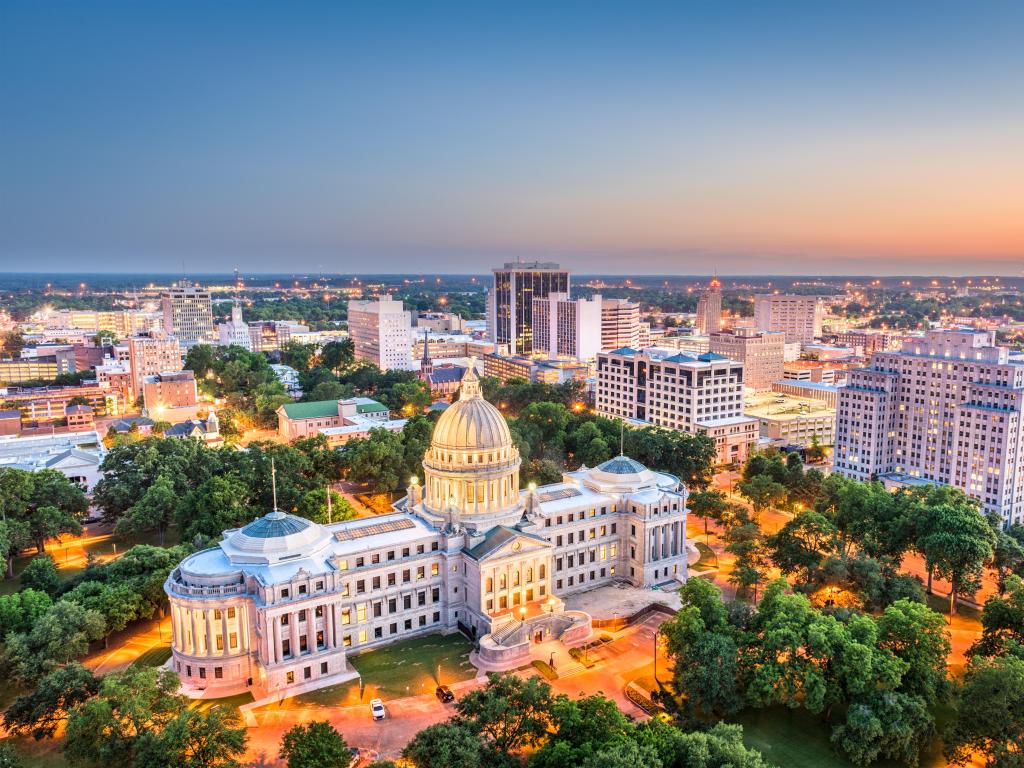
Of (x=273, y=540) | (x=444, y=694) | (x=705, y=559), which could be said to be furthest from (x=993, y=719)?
(x=273, y=540)

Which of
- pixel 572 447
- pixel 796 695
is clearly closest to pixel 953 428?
pixel 572 447

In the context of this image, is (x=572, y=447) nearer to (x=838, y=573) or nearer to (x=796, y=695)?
(x=838, y=573)

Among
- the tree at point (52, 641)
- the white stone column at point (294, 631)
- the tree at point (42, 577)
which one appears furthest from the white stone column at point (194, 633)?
the tree at point (42, 577)

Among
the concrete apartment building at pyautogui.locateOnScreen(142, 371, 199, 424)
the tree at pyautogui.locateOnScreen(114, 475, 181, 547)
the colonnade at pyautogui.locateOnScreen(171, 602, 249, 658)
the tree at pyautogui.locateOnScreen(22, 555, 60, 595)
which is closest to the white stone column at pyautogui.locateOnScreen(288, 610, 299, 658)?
the colonnade at pyautogui.locateOnScreen(171, 602, 249, 658)

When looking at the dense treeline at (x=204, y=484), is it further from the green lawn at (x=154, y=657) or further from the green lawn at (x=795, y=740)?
the green lawn at (x=795, y=740)

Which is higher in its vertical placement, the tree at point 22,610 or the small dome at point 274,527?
the small dome at point 274,527

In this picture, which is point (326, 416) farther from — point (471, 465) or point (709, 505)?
point (709, 505)
